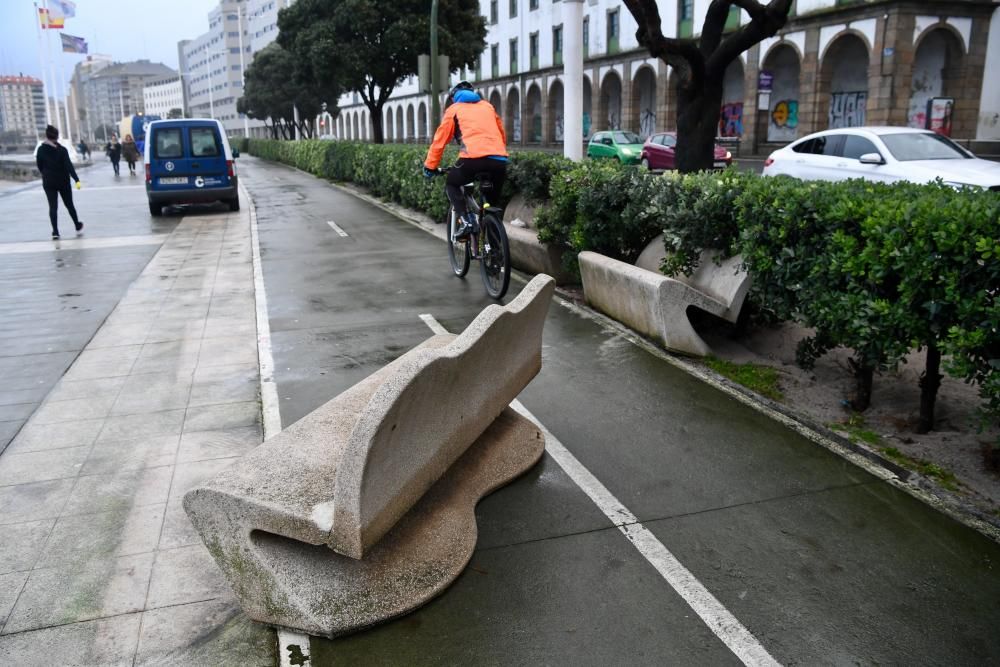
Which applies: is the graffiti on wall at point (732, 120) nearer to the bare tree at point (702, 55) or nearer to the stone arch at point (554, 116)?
the stone arch at point (554, 116)

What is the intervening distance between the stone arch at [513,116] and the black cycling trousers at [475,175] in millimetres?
52296

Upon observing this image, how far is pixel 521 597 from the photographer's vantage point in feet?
10.7

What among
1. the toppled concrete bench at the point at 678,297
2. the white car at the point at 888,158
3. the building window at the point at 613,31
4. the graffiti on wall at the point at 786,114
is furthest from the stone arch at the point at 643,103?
the toppled concrete bench at the point at 678,297

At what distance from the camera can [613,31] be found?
154 ft

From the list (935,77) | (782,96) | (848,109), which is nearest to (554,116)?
(782,96)

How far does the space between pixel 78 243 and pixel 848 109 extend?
30.4 meters

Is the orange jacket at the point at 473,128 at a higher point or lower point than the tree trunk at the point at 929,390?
higher

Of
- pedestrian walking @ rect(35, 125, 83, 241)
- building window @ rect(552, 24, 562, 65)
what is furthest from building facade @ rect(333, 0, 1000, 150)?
pedestrian walking @ rect(35, 125, 83, 241)

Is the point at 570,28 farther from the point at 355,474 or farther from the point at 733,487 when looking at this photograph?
the point at 355,474

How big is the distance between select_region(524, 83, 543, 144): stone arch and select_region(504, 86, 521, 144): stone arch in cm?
161

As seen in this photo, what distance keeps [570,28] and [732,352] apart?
9.09 meters

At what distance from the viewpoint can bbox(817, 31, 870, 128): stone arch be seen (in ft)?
110

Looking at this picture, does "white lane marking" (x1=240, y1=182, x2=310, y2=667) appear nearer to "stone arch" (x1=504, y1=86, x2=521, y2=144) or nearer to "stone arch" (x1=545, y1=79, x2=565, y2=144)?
"stone arch" (x1=545, y1=79, x2=565, y2=144)

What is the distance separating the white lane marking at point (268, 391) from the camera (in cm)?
297
